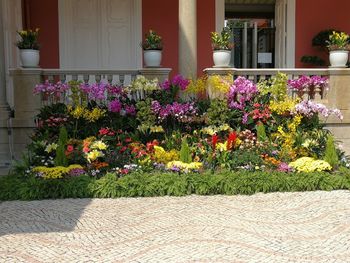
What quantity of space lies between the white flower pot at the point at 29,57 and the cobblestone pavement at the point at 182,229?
3.39 metres

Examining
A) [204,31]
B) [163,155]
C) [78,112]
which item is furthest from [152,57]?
[204,31]

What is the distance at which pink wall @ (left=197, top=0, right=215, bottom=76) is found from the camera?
1133 cm

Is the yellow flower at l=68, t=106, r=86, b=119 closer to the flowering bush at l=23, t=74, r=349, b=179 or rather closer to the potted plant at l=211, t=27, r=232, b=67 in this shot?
the flowering bush at l=23, t=74, r=349, b=179

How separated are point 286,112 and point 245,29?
4.76m

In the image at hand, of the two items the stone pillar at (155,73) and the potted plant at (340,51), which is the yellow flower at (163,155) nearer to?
the stone pillar at (155,73)

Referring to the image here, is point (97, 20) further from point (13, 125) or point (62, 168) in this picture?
point (62, 168)

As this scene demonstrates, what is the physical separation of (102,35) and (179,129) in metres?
4.17

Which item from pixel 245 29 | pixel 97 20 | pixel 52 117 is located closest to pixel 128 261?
pixel 52 117

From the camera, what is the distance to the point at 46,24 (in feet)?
36.2

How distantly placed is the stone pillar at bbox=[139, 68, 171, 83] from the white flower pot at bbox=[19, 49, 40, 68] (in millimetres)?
1888

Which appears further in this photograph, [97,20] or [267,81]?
[97,20]

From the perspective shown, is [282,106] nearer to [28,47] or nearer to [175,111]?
[175,111]

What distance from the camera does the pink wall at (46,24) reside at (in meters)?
11.0

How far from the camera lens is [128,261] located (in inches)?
154
